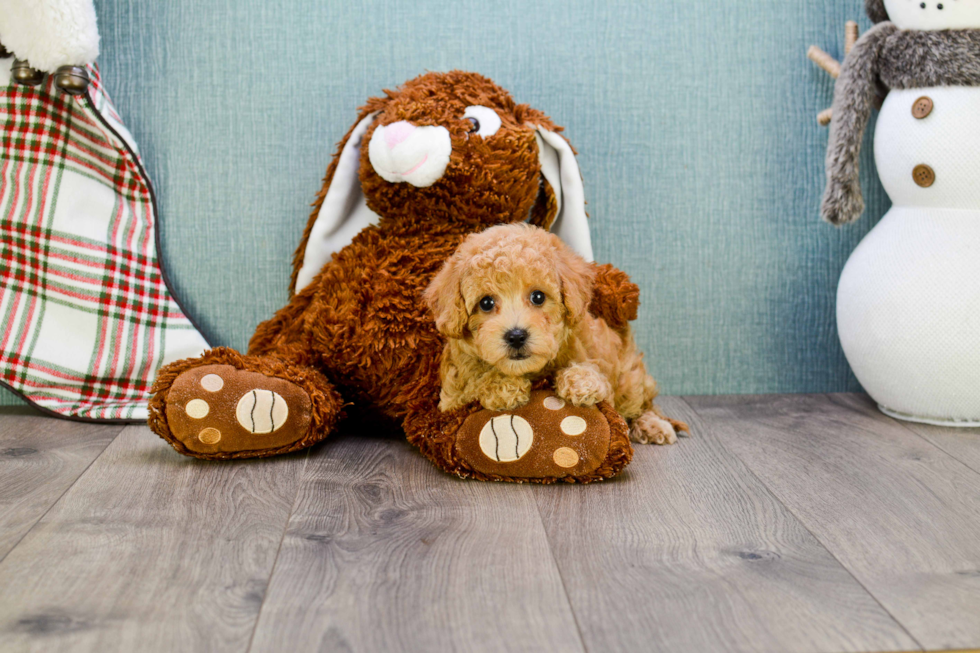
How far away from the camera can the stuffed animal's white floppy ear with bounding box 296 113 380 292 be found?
1420 millimetres

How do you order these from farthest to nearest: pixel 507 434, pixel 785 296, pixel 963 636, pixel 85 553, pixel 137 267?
pixel 785 296 → pixel 137 267 → pixel 507 434 → pixel 85 553 → pixel 963 636

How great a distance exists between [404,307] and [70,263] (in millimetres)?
645

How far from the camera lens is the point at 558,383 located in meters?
1.17

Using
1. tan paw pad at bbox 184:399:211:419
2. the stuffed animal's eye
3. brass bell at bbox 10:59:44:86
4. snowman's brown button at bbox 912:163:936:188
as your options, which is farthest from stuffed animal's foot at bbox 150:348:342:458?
snowman's brown button at bbox 912:163:936:188

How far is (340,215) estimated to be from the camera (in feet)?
4.77

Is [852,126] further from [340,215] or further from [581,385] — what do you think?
[340,215]

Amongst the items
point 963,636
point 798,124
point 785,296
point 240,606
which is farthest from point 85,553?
point 798,124

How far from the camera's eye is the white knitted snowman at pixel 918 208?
54.5 inches

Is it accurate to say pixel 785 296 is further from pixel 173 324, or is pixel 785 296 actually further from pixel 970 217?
pixel 173 324

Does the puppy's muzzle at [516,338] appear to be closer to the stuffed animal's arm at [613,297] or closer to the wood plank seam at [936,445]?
the stuffed animal's arm at [613,297]

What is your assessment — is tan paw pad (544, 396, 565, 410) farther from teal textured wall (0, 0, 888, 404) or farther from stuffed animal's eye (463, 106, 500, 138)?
teal textured wall (0, 0, 888, 404)

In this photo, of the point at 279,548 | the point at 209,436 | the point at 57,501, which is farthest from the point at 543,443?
the point at 57,501

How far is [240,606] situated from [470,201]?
2.36 feet

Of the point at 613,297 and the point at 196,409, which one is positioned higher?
the point at 613,297
